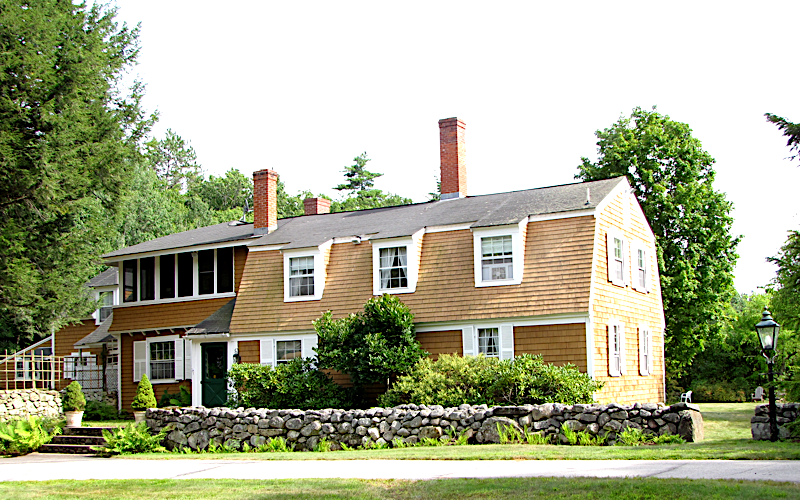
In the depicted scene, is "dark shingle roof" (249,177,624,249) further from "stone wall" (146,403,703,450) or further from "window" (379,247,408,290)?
"stone wall" (146,403,703,450)

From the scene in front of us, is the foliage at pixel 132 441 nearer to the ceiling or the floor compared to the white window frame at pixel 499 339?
nearer to the floor

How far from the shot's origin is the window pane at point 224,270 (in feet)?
85.7

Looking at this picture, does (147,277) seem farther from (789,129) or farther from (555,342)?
(789,129)

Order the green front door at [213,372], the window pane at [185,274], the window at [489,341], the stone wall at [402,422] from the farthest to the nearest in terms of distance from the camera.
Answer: the window pane at [185,274], the green front door at [213,372], the window at [489,341], the stone wall at [402,422]

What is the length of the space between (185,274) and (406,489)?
18944mm

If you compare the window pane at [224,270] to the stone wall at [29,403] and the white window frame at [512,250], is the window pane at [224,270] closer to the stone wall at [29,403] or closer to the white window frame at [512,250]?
the stone wall at [29,403]

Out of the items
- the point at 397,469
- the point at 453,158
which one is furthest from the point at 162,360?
the point at 397,469

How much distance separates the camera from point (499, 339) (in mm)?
20375

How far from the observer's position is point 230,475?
1243 cm

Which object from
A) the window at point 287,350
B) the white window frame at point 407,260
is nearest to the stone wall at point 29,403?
the window at point 287,350

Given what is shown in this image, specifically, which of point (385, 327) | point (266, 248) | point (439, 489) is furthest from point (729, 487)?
point (266, 248)

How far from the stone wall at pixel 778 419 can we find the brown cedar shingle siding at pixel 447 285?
5610 mm

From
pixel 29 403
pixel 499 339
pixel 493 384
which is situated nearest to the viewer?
A: pixel 493 384

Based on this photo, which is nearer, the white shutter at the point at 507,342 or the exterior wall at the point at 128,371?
the white shutter at the point at 507,342
